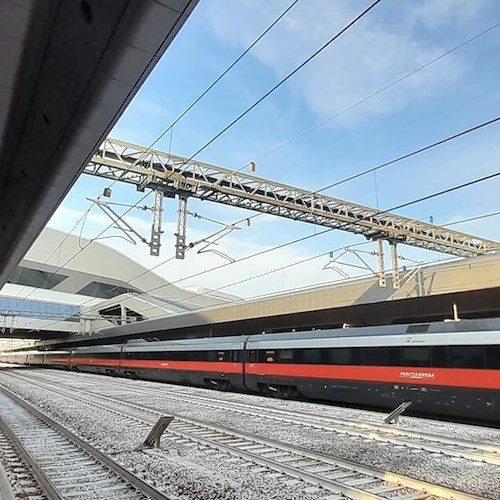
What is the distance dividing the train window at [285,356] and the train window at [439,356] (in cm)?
585

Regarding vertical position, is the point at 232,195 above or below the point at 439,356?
above

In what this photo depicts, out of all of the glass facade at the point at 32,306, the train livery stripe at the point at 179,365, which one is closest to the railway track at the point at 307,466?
the train livery stripe at the point at 179,365

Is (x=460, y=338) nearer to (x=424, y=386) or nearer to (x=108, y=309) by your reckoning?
(x=424, y=386)

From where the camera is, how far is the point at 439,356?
1245cm

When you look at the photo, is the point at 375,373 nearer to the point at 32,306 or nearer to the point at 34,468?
the point at 34,468

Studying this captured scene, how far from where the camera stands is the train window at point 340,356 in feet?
49.0

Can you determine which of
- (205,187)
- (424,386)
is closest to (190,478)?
(424,386)

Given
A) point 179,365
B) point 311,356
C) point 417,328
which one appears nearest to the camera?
point 417,328

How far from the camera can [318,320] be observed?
24.5 m

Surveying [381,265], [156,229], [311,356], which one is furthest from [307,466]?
[381,265]

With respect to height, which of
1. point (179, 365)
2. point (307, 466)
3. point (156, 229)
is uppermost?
point (156, 229)

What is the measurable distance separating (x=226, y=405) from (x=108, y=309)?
131 ft

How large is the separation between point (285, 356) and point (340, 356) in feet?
9.49

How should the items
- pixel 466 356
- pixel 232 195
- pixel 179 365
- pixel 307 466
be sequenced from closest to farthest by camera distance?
pixel 307 466 → pixel 466 356 → pixel 232 195 → pixel 179 365
